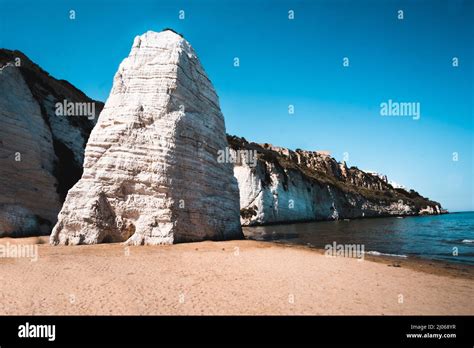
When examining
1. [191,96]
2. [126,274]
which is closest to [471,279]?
[126,274]

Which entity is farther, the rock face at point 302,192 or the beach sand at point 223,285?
the rock face at point 302,192

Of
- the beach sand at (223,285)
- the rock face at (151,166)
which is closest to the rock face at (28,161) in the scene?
the rock face at (151,166)

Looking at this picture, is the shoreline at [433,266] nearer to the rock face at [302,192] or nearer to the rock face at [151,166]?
the rock face at [151,166]

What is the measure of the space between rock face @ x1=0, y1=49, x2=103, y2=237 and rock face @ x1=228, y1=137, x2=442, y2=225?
2934 cm

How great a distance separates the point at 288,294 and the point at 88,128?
34.0 meters

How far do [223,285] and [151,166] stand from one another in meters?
11.7

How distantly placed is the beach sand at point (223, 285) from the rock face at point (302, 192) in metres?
37.7

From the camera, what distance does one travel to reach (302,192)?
68812 millimetres

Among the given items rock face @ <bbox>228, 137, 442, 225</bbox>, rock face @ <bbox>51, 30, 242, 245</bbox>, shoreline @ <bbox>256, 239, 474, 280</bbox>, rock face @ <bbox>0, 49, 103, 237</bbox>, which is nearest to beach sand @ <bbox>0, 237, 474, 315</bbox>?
shoreline @ <bbox>256, 239, 474, 280</bbox>

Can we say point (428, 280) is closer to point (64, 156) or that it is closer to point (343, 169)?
point (64, 156)

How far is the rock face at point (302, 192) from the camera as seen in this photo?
53344 mm

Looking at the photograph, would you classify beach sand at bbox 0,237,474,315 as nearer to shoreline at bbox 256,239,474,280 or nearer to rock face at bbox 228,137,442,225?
shoreline at bbox 256,239,474,280

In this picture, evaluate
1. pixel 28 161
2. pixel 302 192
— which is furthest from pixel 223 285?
pixel 302 192

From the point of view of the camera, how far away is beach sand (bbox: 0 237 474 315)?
7906mm
